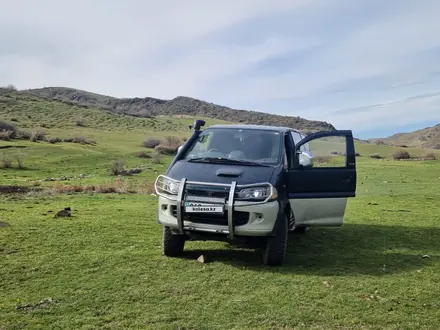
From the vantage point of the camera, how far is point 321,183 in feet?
22.7

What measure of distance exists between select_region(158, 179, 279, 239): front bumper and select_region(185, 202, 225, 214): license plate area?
0.06m

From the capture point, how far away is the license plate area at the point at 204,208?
5.81 m

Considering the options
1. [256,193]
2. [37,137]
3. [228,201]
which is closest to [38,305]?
[228,201]

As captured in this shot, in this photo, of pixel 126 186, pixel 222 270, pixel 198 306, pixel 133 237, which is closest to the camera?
pixel 198 306

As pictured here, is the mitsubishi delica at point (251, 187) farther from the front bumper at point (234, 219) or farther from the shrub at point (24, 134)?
the shrub at point (24, 134)

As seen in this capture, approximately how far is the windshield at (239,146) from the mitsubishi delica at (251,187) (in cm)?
1

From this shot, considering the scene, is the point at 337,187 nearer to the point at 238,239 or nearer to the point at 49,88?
the point at 238,239

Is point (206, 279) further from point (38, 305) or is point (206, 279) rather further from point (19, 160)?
point (19, 160)

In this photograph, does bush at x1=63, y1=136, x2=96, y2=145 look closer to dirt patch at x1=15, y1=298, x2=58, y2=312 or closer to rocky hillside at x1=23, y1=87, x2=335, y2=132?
dirt patch at x1=15, y1=298, x2=58, y2=312

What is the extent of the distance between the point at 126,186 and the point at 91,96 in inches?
5323

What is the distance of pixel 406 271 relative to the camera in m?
6.21

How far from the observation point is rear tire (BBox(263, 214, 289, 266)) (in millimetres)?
6117

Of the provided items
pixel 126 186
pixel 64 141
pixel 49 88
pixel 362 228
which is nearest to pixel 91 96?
→ pixel 49 88

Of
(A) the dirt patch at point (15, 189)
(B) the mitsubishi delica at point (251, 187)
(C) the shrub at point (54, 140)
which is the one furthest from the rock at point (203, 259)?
(C) the shrub at point (54, 140)
